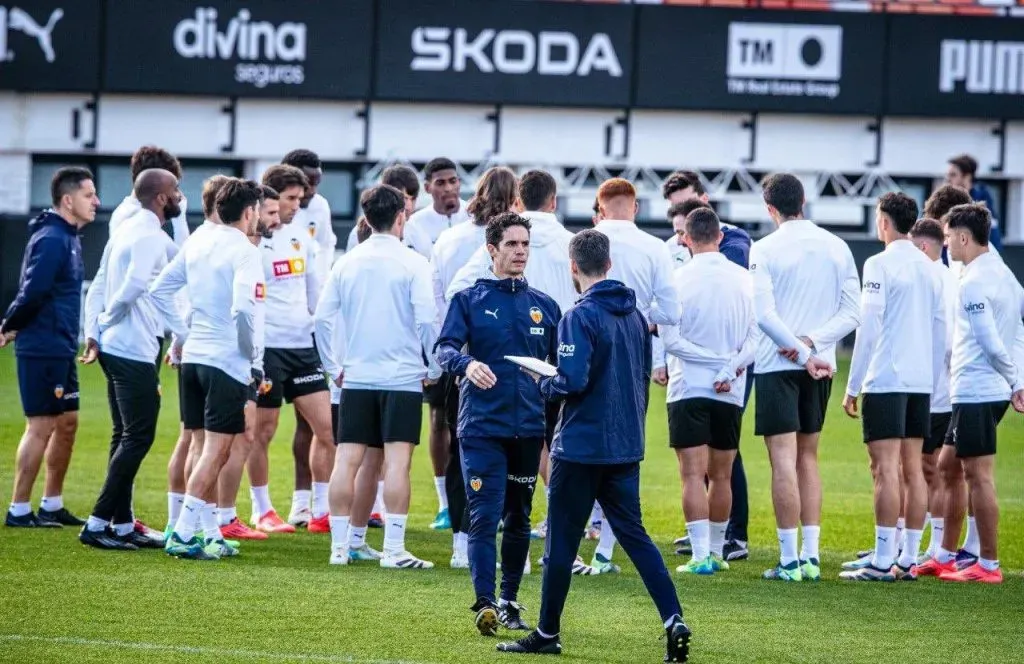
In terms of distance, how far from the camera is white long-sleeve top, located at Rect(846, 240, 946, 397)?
31.9 ft

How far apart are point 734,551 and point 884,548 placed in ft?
3.61

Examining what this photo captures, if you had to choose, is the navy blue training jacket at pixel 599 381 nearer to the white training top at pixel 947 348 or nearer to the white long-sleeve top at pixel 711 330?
the white long-sleeve top at pixel 711 330

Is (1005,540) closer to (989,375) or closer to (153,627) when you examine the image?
(989,375)

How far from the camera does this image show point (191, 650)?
7125 mm

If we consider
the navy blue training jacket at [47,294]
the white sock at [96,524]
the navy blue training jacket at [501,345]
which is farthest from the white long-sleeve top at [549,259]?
the navy blue training jacket at [47,294]

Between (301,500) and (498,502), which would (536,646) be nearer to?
(498,502)

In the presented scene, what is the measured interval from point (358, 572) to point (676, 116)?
16956 millimetres

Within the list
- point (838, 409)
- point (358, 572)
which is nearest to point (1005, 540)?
point (358, 572)

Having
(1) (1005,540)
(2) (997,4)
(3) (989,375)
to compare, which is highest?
(2) (997,4)

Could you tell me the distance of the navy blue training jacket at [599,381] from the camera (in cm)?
725

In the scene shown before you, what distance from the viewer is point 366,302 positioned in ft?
30.9

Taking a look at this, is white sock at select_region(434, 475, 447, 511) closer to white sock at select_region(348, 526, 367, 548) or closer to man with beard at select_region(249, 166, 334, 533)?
man with beard at select_region(249, 166, 334, 533)

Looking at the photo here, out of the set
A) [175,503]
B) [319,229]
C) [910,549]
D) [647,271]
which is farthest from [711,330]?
[319,229]

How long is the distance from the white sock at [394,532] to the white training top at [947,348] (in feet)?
10.6
